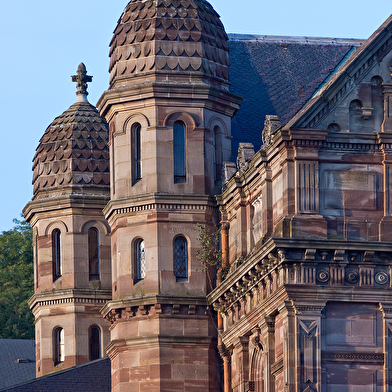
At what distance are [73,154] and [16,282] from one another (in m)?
38.0

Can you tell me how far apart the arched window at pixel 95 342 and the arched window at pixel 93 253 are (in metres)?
2.02

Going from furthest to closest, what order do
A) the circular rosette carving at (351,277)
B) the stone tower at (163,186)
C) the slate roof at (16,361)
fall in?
1. the slate roof at (16,361)
2. the stone tower at (163,186)
3. the circular rosette carving at (351,277)

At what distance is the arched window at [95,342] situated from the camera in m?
71.9

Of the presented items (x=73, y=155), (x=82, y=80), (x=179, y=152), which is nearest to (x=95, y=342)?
(x=73, y=155)

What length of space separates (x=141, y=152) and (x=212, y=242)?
146 inches

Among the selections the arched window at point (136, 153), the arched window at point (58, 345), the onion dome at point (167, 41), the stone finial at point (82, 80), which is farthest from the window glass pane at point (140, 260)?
the stone finial at point (82, 80)

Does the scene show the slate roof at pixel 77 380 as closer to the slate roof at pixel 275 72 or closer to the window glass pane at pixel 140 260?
the window glass pane at pixel 140 260

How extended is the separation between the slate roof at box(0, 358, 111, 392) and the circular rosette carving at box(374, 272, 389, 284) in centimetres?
1662

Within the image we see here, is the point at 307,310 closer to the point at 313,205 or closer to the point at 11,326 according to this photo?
the point at 313,205

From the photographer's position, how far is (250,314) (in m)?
56.6

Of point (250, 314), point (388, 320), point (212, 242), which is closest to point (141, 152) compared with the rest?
point (212, 242)

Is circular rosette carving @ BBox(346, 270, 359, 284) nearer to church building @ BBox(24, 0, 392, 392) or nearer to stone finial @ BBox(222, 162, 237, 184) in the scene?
church building @ BBox(24, 0, 392, 392)

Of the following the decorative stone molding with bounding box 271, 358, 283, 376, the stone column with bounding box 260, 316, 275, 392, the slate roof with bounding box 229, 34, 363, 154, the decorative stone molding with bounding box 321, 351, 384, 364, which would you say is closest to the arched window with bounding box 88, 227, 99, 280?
the slate roof with bounding box 229, 34, 363, 154

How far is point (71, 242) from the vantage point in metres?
71.6
